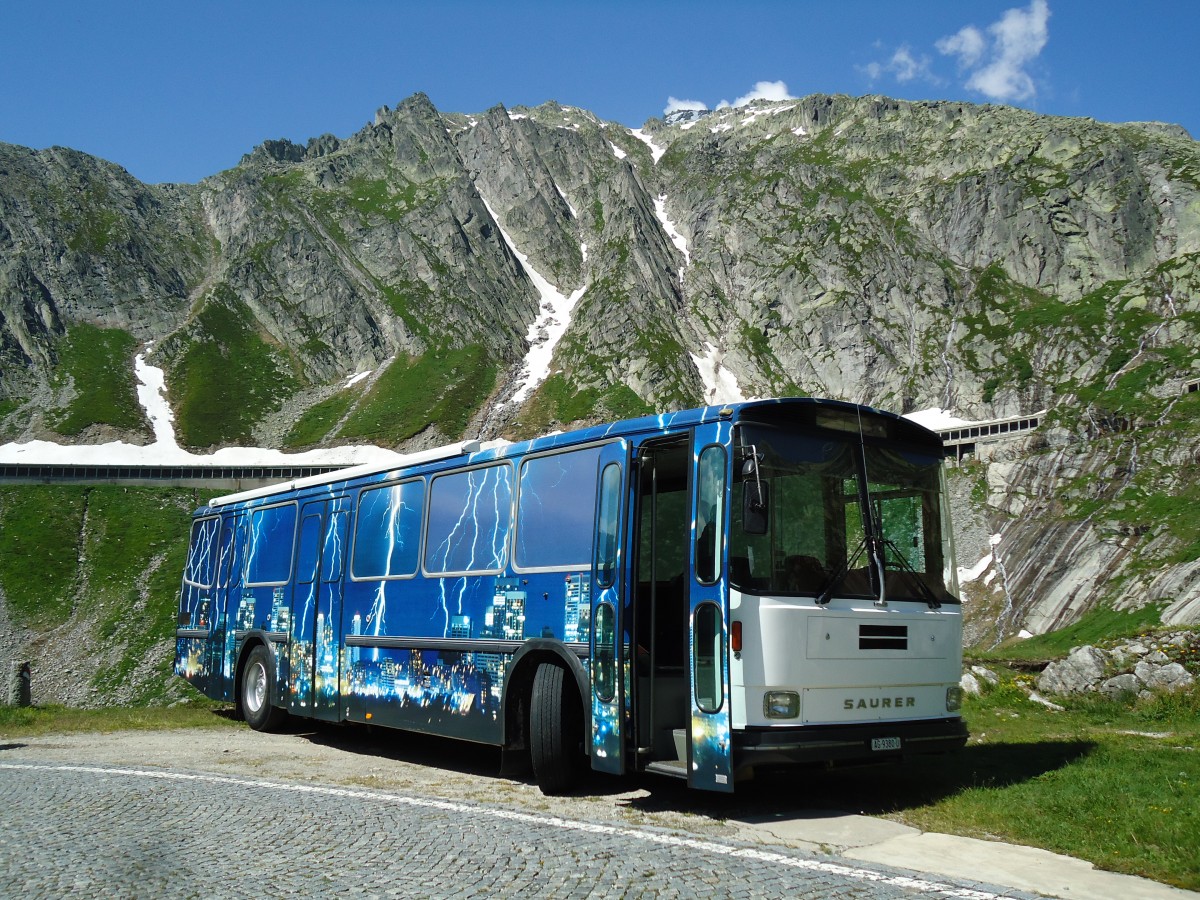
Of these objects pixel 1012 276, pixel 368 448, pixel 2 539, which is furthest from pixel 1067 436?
pixel 2 539

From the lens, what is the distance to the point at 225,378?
425 ft

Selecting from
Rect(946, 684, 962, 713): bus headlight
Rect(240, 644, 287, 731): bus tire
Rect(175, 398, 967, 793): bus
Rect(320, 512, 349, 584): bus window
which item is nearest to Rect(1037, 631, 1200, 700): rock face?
Rect(946, 684, 962, 713): bus headlight

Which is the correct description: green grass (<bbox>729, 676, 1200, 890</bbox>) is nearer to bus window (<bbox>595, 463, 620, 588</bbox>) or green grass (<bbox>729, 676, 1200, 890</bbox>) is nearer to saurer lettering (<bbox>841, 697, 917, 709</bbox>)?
saurer lettering (<bbox>841, 697, 917, 709</bbox>)

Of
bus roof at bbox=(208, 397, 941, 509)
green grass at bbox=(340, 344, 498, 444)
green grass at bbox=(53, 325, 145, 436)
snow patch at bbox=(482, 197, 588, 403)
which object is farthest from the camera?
snow patch at bbox=(482, 197, 588, 403)

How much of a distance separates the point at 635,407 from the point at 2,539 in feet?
239

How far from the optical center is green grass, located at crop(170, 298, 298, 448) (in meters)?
116

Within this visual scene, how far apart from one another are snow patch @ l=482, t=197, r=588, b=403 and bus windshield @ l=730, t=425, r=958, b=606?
394 feet

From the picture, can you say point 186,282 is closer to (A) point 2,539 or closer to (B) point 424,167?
(B) point 424,167

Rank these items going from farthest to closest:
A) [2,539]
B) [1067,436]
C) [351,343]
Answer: [351,343] < [1067,436] < [2,539]

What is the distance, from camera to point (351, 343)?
144 metres

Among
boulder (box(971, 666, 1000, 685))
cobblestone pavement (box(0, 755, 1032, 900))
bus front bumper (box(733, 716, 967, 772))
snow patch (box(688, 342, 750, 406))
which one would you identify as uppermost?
snow patch (box(688, 342, 750, 406))

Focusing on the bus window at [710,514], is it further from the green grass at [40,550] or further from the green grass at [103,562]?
Result: the green grass at [40,550]

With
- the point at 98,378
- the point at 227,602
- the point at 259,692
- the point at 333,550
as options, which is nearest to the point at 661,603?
the point at 333,550

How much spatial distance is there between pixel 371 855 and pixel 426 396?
12298cm
